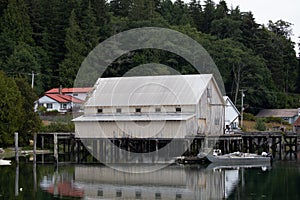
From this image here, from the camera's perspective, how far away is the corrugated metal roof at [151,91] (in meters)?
59.7

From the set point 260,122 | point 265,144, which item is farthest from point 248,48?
point 265,144

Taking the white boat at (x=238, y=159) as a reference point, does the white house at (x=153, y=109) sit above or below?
above

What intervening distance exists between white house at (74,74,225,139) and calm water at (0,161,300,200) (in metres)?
5.77

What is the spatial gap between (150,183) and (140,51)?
51.6m

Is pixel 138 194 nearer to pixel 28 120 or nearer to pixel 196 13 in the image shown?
pixel 28 120

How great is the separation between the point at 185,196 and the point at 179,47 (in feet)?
190

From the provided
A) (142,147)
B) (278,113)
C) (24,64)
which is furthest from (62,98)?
(278,113)

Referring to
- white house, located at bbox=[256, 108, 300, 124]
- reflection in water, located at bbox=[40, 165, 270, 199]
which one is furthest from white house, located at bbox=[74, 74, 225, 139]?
white house, located at bbox=[256, 108, 300, 124]

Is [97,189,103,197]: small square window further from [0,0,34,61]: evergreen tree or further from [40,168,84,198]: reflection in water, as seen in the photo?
[0,0,34,61]: evergreen tree

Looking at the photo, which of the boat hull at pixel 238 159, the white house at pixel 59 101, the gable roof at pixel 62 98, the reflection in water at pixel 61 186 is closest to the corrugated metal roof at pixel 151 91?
the boat hull at pixel 238 159

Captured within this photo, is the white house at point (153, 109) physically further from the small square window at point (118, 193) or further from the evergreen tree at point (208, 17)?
the evergreen tree at point (208, 17)

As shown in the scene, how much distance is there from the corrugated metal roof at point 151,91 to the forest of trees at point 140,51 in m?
24.2

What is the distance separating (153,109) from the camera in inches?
2341

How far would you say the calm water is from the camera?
38375mm
